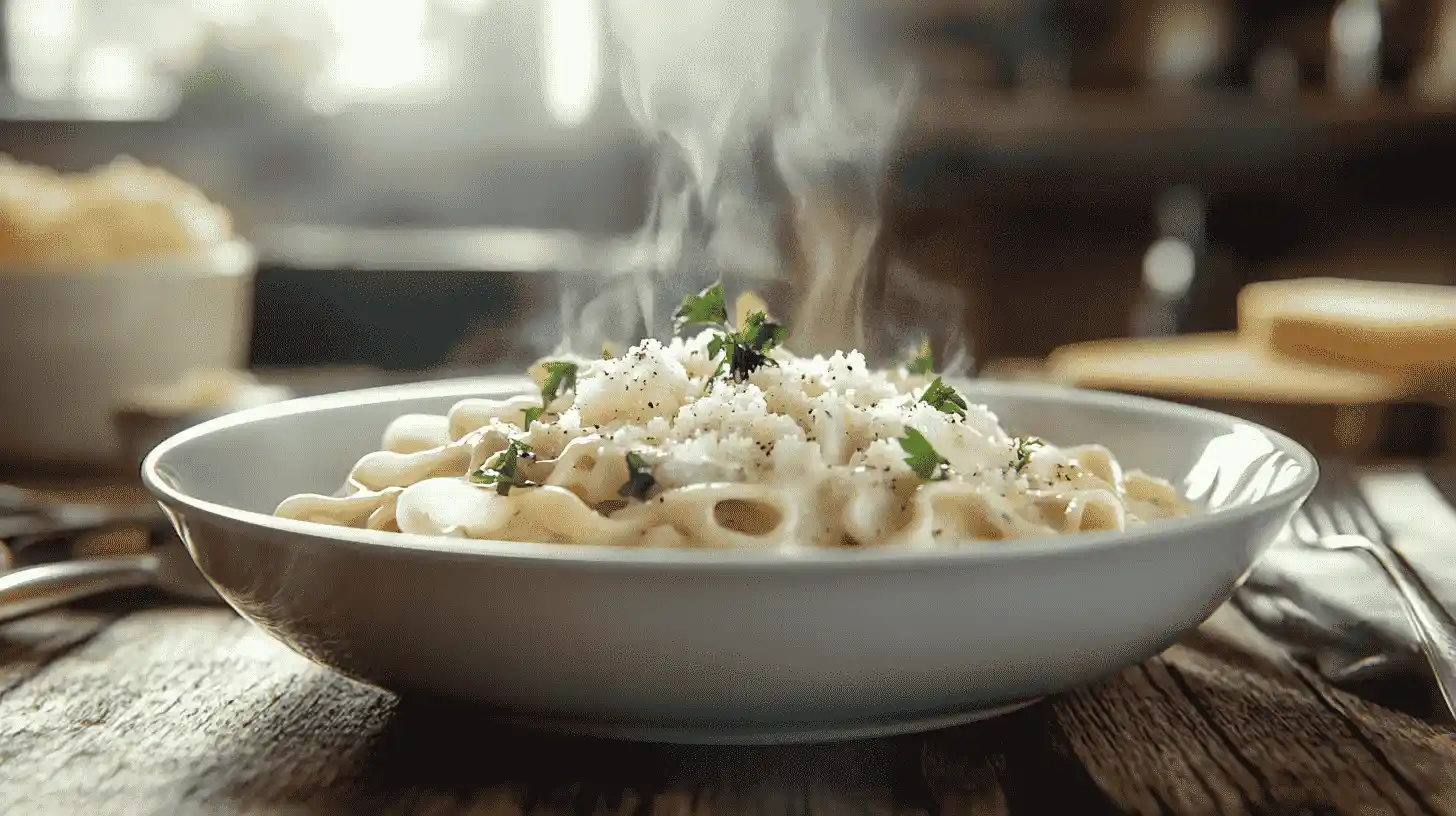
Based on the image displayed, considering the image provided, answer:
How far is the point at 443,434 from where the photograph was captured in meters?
0.98

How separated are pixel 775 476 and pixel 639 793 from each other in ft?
0.60

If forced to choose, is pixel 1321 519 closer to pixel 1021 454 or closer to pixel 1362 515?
pixel 1362 515

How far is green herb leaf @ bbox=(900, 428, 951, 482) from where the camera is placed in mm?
750

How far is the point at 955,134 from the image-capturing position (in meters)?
3.90

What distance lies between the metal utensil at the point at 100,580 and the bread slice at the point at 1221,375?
124 centimetres

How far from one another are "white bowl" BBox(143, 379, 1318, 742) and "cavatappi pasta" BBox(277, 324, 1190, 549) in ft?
0.30

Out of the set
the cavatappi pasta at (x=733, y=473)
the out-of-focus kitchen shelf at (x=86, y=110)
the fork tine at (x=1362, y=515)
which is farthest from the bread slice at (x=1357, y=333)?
the out-of-focus kitchen shelf at (x=86, y=110)

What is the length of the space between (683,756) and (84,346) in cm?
109

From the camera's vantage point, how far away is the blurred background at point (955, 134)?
12.8 ft

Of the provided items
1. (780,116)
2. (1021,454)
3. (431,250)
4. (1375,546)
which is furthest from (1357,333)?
(780,116)

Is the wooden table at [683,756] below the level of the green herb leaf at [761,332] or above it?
below

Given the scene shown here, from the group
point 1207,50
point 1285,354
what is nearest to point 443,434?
point 1285,354

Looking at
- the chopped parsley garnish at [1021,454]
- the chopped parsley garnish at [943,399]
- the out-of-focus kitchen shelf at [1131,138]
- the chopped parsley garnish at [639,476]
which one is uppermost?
the out-of-focus kitchen shelf at [1131,138]

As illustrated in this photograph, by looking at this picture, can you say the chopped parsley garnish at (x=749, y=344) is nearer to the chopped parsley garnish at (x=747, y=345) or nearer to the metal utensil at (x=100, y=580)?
the chopped parsley garnish at (x=747, y=345)
